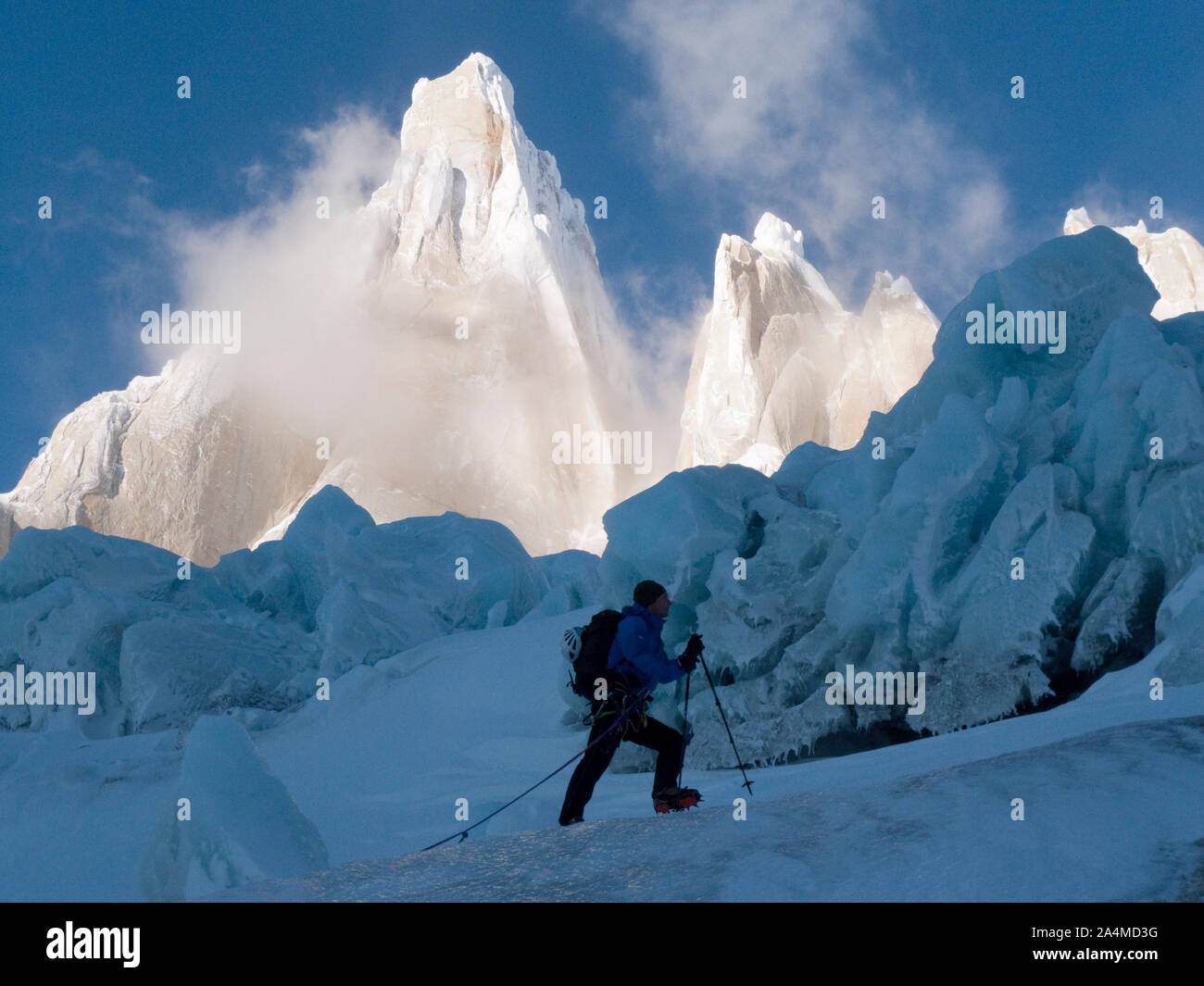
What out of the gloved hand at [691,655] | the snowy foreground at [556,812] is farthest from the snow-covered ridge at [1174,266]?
the gloved hand at [691,655]

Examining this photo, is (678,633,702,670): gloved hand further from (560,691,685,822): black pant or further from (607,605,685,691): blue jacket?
(560,691,685,822): black pant

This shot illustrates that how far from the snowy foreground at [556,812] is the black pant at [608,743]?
0.71ft

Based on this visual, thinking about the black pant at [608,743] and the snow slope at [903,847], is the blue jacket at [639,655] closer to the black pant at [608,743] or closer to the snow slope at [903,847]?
the black pant at [608,743]

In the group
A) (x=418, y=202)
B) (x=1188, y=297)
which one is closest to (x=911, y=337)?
(x=1188, y=297)

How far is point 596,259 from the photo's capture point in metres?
60.4

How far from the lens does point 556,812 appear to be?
6645 millimetres

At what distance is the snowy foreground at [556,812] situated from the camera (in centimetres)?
301

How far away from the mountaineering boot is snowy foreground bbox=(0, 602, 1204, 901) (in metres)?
0.31

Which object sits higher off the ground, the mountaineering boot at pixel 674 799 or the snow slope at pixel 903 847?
the snow slope at pixel 903 847

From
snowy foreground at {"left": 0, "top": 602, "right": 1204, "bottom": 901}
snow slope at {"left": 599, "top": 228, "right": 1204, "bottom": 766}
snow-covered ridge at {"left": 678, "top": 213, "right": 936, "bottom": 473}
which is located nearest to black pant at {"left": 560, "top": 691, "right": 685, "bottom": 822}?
snowy foreground at {"left": 0, "top": 602, "right": 1204, "bottom": 901}

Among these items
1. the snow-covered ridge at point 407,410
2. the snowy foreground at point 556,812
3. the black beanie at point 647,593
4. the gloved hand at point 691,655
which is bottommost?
the snowy foreground at point 556,812
